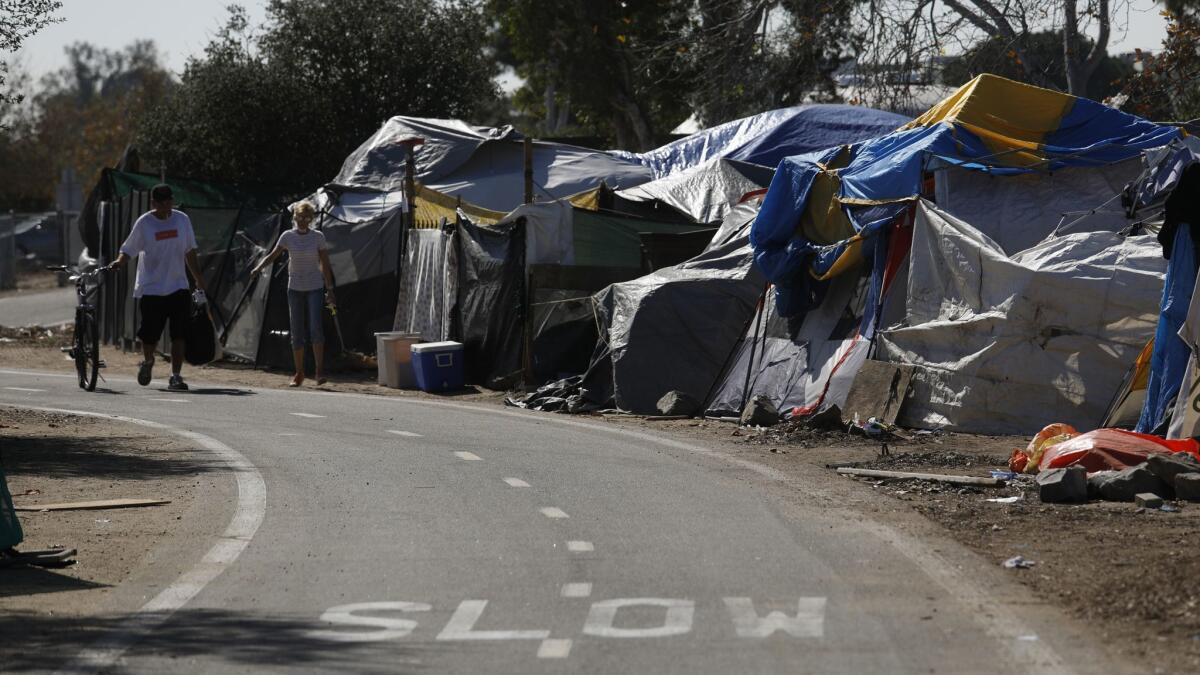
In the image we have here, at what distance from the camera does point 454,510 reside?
915 cm

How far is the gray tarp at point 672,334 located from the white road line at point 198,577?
4847 mm

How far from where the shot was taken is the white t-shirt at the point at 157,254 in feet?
55.6

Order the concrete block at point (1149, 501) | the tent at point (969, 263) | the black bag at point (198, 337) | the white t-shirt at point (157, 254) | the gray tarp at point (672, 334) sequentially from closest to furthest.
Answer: the concrete block at point (1149, 501) < the tent at point (969, 263) < the gray tarp at point (672, 334) < the white t-shirt at point (157, 254) < the black bag at point (198, 337)

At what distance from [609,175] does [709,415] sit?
9.93 m

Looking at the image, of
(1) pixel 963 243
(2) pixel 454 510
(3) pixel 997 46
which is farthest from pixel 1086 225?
(3) pixel 997 46

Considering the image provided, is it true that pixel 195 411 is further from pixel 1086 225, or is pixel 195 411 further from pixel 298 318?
pixel 1086 225

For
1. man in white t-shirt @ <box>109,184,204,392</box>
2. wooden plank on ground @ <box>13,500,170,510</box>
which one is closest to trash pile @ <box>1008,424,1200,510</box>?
wooden plank on ground @ <box>13,500,170,510</box>

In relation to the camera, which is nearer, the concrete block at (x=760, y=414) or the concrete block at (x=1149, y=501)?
the concrete block at (x=1149, y=501)

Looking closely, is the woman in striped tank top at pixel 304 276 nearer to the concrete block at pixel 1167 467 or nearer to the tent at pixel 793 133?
the tent at pixel 793 133

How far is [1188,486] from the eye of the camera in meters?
9.18

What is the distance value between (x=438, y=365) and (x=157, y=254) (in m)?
3.34

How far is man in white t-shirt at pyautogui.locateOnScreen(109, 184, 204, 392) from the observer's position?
16938mm

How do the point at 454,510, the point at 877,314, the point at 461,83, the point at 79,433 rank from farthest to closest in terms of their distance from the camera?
the point at 461,83 → the point at 877,314 → the point at 79,433 → the point at 454,510

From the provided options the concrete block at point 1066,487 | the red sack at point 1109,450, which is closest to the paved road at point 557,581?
the concrete block at point 1066,487
